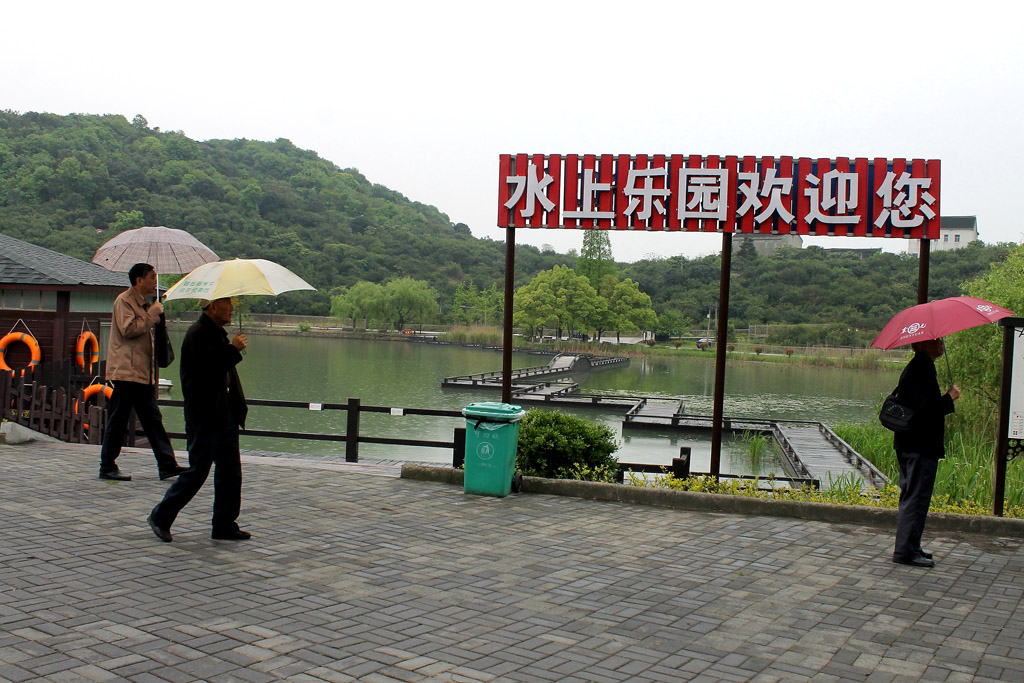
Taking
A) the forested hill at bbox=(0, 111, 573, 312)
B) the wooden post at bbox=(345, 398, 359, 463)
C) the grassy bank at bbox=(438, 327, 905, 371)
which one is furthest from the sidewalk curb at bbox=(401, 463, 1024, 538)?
the forested hill at bbox=(0, 111, 573, 312)

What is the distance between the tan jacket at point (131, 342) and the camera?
7.10 metres

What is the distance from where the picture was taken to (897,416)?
5840 mm

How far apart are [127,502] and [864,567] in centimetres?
558

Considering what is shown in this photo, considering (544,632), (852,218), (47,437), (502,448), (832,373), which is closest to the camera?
(544,632)

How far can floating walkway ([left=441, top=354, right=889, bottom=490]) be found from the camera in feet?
54.3

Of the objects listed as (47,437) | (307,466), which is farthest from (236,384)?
(47,437)

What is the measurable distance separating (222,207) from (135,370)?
9136 cm

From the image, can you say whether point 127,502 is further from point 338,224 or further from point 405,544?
point 338,224

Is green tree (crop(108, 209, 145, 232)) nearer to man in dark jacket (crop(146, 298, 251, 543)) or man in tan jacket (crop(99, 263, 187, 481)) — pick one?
man in tan jacket (crop(99, 263, 187, 481))

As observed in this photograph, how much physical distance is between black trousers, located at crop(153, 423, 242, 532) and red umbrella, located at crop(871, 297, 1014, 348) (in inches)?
172

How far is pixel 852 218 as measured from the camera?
864cm

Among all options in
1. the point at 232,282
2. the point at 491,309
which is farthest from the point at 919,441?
the point at 491,309

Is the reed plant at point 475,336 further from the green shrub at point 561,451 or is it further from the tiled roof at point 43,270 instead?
the green shrub at point 561,451

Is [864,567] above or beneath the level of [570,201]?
beneath
